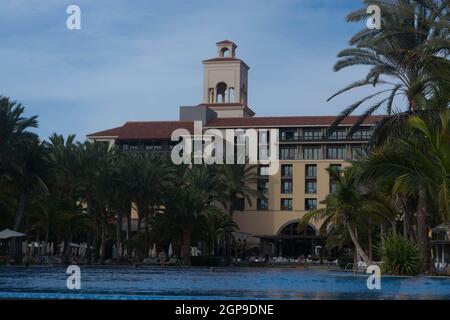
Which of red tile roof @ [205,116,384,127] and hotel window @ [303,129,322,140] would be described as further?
hotel window @ [303,129,322,140]

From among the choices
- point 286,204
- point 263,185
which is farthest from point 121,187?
point 286,204

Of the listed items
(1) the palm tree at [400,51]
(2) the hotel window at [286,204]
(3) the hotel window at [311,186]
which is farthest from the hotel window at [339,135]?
(1) the palm tree at [400,51]

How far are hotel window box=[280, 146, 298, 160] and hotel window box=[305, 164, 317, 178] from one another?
1.95 meters

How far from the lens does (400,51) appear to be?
25969 millimetres

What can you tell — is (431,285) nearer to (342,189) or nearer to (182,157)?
(342,189)

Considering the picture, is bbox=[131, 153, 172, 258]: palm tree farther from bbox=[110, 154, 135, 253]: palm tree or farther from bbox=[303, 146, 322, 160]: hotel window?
bbox=[303, 146, 322, 160]: hotel window

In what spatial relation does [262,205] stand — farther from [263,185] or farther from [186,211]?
[186,211]

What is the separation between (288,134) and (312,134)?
2879mm

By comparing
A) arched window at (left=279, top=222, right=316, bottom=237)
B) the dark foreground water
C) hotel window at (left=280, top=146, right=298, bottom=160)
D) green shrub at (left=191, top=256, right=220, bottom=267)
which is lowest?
green shrub at (left=191, top=256, right=220, bottom=267)

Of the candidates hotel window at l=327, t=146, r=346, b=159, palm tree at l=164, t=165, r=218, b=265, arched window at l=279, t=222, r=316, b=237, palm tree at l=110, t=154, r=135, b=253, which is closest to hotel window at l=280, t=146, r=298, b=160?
hotel window at l=327, t=146, r=346, b=159

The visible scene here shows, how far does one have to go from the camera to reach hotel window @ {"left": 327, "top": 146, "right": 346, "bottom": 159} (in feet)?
284

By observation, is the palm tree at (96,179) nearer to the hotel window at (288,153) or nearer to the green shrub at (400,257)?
the green shrub at (400,257)

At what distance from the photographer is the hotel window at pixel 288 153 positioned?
288 feet
